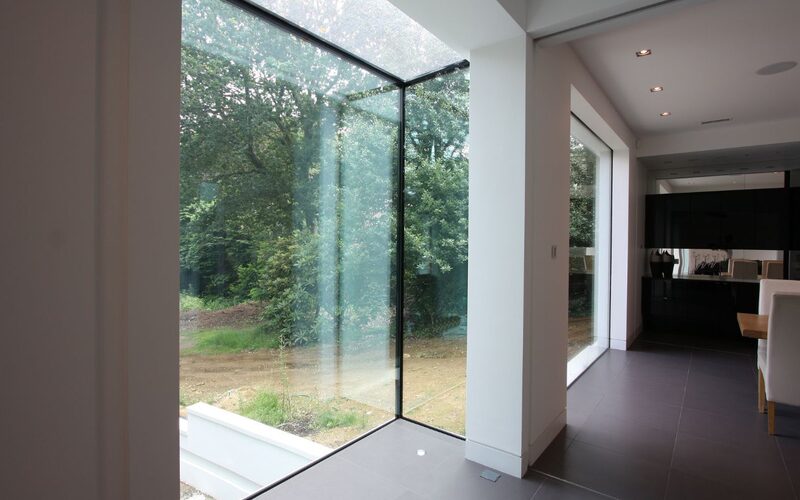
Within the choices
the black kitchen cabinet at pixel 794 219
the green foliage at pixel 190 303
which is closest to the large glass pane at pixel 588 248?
the black kitchen cabinet at pixel 794 219

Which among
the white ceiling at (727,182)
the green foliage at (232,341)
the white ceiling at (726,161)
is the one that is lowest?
the green foliage at (232,341)

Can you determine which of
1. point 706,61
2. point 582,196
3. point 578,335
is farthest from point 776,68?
point 578,335

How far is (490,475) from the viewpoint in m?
2.17

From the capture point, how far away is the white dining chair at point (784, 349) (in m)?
2.49

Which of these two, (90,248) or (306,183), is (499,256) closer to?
(306,183)

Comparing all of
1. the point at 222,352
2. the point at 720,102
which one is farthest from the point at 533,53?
the point at 720,102

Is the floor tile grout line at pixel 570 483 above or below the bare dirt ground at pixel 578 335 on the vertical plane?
below

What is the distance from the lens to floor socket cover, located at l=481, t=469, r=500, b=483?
2.13m

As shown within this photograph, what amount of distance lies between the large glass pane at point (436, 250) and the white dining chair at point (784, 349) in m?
1.98

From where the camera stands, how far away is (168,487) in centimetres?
95

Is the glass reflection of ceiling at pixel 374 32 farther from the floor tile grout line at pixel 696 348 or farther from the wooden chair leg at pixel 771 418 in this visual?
the floor tile grout line at pixel 696 348

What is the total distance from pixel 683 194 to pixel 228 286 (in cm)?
639

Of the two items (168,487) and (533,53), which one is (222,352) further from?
(533,53)

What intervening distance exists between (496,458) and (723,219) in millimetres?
5436
